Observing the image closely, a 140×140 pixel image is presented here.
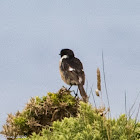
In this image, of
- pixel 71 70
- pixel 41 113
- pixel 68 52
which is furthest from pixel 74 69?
pixel 41 113

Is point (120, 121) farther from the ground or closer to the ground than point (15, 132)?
closer to the ground

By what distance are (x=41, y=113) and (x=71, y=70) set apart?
3068 millimetres

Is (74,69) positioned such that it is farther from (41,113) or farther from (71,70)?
(41,113)

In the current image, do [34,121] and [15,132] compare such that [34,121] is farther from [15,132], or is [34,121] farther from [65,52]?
[65,52]

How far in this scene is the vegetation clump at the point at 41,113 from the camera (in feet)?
28.6

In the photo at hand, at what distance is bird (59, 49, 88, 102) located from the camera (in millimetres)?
11172

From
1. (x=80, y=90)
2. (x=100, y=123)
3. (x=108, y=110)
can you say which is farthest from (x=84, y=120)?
(x=80, y=90)

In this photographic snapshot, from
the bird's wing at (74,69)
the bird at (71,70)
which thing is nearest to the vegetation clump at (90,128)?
the bird at (71,70)

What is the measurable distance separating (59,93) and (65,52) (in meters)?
4.08

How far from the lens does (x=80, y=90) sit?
10.3 meters

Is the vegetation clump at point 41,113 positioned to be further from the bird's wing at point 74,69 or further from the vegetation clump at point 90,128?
the vegetation clump at point 90,128

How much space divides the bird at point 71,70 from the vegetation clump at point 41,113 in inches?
68.1

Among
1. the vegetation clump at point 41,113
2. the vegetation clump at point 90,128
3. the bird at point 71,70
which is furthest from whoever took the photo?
the bird at point 71,70

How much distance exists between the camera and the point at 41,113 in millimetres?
8797
